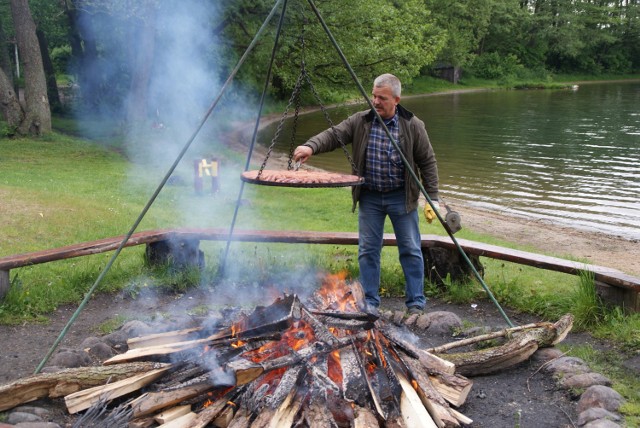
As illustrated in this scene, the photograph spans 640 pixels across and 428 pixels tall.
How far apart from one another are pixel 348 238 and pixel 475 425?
9.63 feet

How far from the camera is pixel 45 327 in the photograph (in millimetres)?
5430

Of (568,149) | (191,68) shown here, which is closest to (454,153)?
(568,149)

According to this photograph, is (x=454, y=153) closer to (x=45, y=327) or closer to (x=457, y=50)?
(x=45, y=327)

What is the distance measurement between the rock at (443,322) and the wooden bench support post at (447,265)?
3.20 ft

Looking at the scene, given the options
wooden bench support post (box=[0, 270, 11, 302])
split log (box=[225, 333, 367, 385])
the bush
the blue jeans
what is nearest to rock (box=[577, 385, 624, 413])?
split log (box=[225, 333, 367, 385])

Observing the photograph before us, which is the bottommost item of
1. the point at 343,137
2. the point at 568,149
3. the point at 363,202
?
the point at 568,149

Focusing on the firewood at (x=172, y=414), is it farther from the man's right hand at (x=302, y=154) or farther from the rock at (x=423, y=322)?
the rock at (x=423, y=322)

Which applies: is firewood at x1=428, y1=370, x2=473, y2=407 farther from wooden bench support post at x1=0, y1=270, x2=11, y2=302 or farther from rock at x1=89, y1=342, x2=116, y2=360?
wooden bench support post at x1=0, y1=270, x2=11, y2=302

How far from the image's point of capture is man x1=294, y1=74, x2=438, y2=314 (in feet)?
17.6

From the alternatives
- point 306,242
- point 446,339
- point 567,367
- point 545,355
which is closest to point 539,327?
point 545,355

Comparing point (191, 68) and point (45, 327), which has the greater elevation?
point (191, 68)

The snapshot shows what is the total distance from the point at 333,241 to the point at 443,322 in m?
1.59

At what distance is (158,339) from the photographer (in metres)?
4.59

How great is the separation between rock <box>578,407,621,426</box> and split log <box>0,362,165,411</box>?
104 inches
